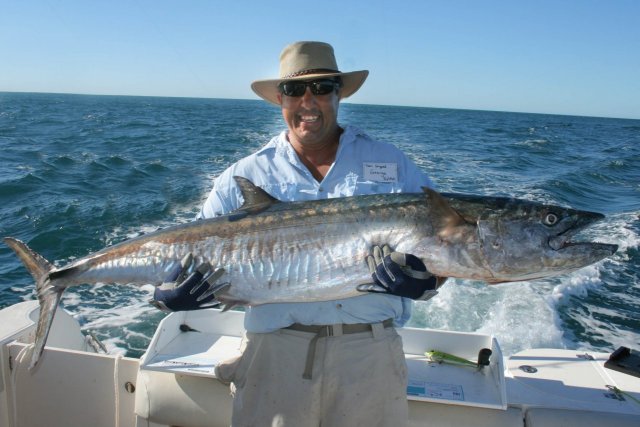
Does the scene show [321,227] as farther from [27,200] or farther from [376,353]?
[27,200]

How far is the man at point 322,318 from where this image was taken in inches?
107

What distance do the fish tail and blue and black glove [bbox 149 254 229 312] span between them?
0.84 metres

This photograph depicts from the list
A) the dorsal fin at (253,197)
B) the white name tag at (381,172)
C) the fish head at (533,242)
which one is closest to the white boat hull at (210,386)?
the fish head at (533,242)

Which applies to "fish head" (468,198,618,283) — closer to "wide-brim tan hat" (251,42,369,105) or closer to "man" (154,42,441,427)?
"man" (154,42,441,427)

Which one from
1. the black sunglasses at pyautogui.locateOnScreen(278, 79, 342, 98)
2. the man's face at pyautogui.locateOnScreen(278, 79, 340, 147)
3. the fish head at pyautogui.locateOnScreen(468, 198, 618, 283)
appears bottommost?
the fish head at pyautogui.locateOnScreen(468, 198, 618, 283)

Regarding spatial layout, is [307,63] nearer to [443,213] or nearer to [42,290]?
[443,213]

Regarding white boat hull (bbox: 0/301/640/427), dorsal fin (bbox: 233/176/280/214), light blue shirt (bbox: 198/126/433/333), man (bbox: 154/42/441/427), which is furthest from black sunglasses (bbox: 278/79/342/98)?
white boat hull (bbox: 0/301/640/427)

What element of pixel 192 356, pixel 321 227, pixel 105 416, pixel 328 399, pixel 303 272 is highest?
pixel 321 227

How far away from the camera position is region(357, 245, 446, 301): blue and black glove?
2.54m

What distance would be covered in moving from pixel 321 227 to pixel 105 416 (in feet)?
7.26

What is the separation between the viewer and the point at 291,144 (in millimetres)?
3137

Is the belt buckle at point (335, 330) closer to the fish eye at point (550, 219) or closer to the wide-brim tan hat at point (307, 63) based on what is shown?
the fish eye at point (550, 219)

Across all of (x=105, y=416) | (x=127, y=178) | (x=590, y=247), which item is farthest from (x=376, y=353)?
(x=127, y=178)

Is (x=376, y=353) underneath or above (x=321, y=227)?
underneath
